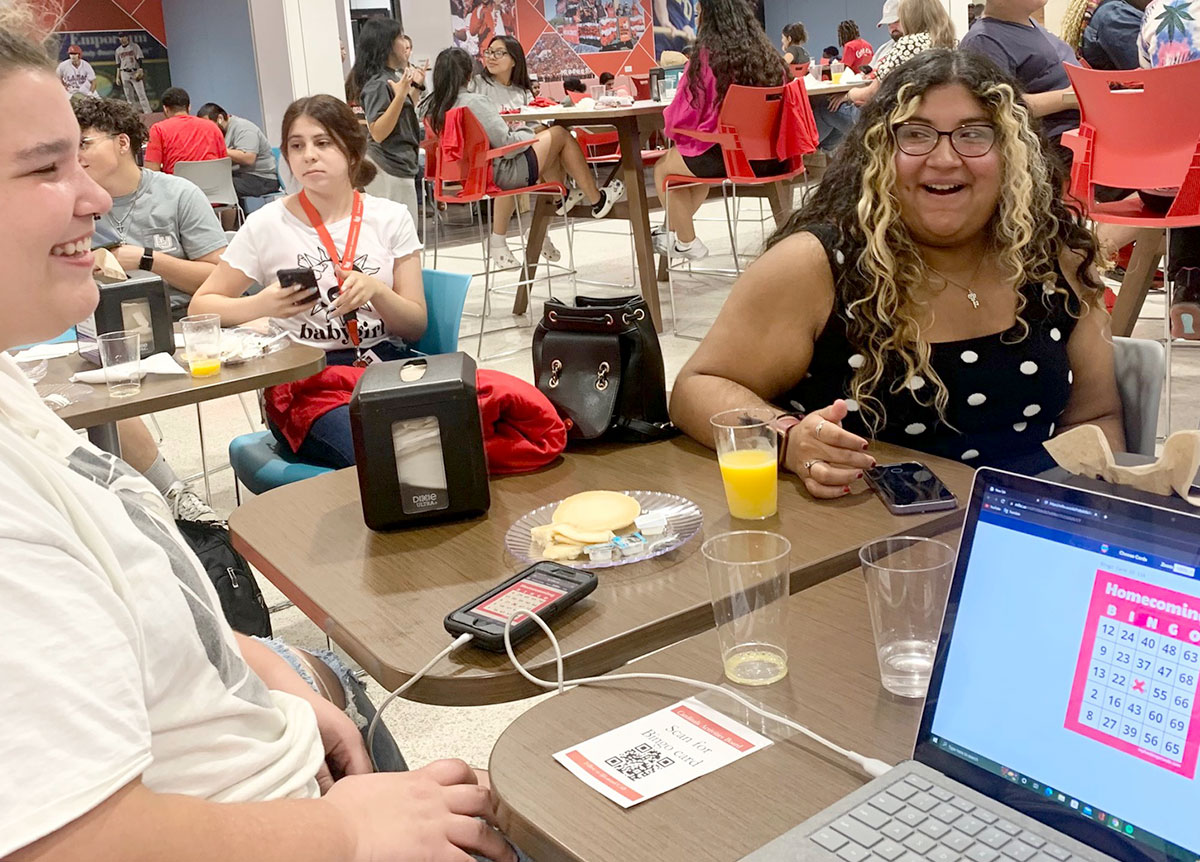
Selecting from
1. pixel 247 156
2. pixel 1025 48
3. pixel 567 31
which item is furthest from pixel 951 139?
pixel 567 31

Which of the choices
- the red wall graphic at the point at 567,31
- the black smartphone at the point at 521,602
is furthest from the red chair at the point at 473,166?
the red wall graphic at the point at 567,31

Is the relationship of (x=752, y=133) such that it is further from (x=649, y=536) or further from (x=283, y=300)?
(x=649, y=536)

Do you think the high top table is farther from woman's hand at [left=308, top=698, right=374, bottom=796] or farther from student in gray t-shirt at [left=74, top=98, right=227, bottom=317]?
woman's hand at [left=308, top=698, right=374, bottom=796]

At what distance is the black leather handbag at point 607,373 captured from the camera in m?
1.83

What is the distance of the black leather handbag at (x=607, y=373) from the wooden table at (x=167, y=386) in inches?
41.3

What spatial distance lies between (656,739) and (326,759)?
45 cm

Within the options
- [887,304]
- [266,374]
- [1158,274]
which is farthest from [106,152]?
[1158,274]

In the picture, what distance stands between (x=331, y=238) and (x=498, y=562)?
2.04 m

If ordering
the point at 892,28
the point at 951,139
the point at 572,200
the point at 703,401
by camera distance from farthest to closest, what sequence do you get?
the point at 892,28
the point at 572,200
the point at 951,139
the point at 703,401

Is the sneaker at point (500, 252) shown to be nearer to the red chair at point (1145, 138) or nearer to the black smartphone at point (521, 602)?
the red chair at point (1145, 138)

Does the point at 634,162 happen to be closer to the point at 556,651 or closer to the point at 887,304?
the point at 887,304

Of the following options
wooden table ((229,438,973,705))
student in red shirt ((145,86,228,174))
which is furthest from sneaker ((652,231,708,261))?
wooden table ((229,438,973,705))

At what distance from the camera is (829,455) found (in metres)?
1.59

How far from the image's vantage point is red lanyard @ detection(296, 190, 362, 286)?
3213mm
